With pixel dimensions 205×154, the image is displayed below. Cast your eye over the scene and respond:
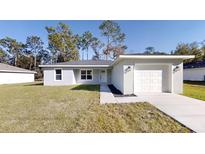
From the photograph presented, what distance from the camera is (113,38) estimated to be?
4269 cm

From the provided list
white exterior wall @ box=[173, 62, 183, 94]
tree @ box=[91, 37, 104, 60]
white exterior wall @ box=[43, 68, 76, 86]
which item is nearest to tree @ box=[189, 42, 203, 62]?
tree @ box=[91, 37, 104, 60]

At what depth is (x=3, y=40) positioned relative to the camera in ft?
157

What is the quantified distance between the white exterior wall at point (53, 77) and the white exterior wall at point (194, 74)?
21.5 meters

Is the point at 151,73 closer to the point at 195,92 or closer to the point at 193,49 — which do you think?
the point at 195,92

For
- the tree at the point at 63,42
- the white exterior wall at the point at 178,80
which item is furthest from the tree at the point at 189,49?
the white exterior wall at the point at 178,80

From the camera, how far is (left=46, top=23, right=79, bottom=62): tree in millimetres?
41656

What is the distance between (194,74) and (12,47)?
156 ft

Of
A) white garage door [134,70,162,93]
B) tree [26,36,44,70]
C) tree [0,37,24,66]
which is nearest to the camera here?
white garage door [134,70,162,93]

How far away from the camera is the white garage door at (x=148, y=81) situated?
12.2m

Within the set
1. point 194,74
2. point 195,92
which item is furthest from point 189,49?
point 195,92

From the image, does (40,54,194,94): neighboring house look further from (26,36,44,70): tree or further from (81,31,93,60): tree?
(26,36,44,70): tree

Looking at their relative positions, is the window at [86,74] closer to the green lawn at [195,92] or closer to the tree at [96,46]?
the green lawn at [195,92]
